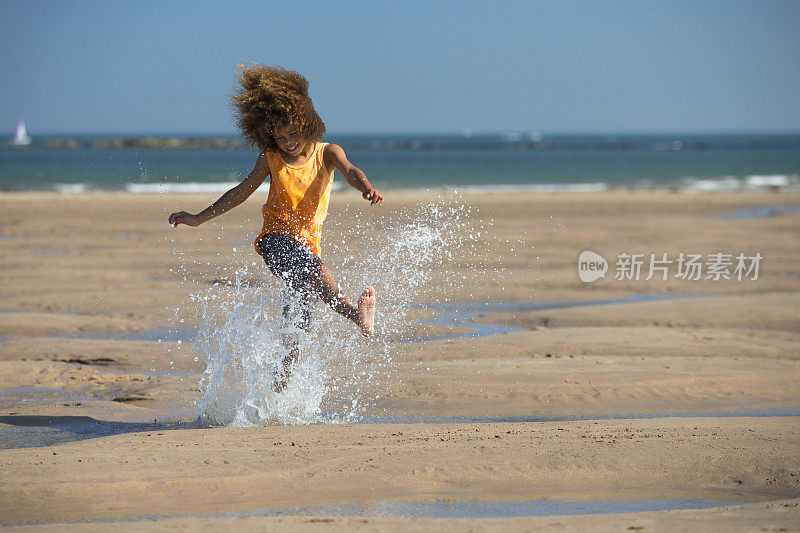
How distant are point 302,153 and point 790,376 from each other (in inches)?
139

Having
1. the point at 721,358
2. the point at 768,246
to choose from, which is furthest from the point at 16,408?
the point at 768,246

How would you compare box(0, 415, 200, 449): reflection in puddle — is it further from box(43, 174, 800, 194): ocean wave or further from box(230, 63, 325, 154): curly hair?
box(43, 174, 800, 194): ocean wave

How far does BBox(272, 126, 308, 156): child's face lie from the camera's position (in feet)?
15.9

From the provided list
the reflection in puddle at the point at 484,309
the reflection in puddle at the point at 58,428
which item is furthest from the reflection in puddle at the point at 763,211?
the reflection in puddle at the point at 58,428

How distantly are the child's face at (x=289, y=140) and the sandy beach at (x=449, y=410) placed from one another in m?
1.47

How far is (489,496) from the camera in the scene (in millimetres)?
3723

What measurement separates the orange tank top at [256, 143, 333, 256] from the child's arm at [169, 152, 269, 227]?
3.3 inches

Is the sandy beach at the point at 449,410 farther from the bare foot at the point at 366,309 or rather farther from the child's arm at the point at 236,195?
the child's arm at the point at 236,195

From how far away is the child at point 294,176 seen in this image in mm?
4875

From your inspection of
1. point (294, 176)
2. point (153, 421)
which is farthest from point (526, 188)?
point (153, 421)

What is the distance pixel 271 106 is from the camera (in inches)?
191

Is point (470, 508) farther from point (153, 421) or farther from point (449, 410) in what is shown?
point (153, 421)

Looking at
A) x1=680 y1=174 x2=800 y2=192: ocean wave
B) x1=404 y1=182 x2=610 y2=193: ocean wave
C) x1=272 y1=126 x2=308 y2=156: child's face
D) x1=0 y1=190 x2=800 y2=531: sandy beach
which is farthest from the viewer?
x1=680 y1=174 x2=800 y2=192: ocean wave

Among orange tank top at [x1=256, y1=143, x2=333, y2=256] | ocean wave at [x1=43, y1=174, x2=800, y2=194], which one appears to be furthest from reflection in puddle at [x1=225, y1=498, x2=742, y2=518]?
ocean wave at [x1=43, y1=174, x2=800, y2=194]
